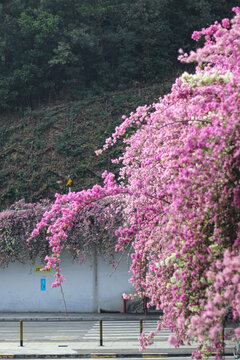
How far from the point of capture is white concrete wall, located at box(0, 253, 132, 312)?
1075 inches

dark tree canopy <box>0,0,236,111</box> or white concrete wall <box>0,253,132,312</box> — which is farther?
dark tree canopy <box>0,0,236,111</box>

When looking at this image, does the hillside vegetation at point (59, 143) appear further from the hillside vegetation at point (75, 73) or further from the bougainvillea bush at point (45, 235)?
the bougainvillea bush at point (45, 235)

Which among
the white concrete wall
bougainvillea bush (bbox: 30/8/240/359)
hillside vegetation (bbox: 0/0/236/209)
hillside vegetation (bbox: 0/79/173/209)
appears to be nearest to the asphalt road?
the white concrete wall

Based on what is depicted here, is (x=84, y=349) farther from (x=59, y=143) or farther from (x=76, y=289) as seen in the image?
(x=59, y=143)

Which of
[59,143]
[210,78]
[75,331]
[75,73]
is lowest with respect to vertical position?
[75,331]

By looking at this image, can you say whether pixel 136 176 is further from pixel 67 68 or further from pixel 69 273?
pixel 67 68

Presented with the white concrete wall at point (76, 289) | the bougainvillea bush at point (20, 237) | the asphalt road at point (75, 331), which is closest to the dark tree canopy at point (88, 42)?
the bougainvillea bush at point (20, 237)

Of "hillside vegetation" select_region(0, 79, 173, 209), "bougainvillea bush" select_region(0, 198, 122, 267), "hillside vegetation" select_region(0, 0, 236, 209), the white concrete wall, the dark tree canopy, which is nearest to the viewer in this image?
"bougainvillea bush" select_region(0, 198, 122, 267)

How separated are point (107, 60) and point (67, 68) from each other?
4.91 metres

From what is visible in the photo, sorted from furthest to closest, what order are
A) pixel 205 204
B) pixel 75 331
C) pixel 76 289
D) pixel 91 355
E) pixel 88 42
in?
pixel 88 42 < pixel 76 289 < pixel 75 331 < pixel 91 355 < pixel 205 204

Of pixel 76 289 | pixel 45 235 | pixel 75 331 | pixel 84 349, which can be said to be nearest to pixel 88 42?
pixel 45 235

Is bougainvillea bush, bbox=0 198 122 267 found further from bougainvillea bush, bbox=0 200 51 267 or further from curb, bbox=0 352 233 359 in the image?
curb, bbox=0 352 233 359

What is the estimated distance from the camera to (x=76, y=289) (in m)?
27.5

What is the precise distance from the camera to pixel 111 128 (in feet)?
156
